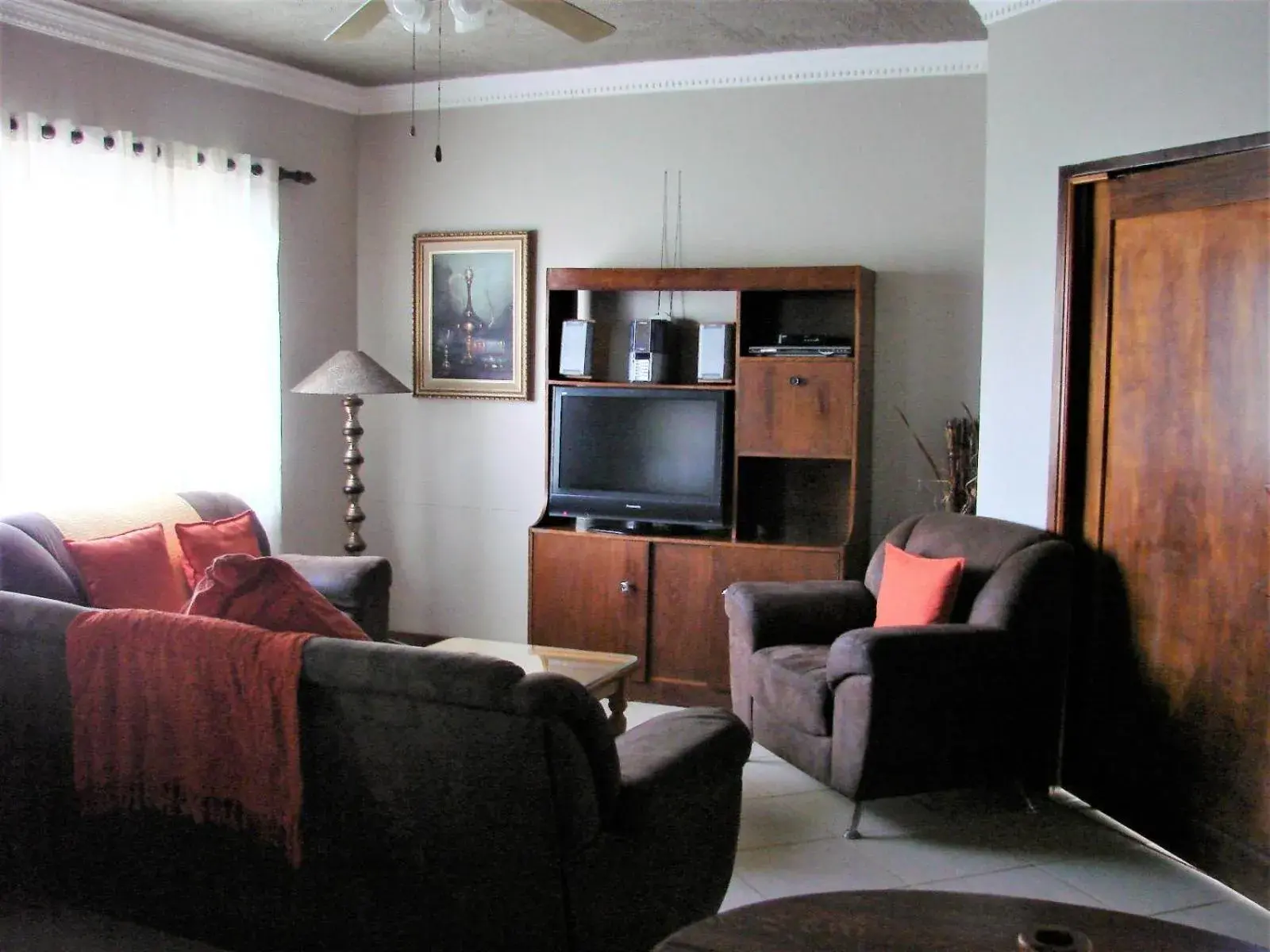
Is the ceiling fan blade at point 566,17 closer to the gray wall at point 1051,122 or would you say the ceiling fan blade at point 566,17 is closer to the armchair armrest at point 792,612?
the gray wall at point 1051,122

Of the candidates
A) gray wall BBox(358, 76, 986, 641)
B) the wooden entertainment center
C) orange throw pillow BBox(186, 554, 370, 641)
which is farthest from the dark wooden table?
gray wall BBox(358, 76, 986, 641)

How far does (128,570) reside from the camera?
155 inches

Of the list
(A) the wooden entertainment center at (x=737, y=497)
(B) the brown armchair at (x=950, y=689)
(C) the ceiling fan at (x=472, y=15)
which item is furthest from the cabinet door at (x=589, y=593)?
(C) the ceiling fan at (x=472, y=15)

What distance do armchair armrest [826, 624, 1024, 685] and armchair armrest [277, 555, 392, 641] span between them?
1.78m

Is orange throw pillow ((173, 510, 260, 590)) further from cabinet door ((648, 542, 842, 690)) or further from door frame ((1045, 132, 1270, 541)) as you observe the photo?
door frame ((1045, 132, 1270, 541))

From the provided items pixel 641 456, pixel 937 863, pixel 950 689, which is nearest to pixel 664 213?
pixel 641 456

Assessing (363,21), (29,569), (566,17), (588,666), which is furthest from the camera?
(588,666)

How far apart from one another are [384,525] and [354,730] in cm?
372

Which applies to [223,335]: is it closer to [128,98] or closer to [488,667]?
[128,98]

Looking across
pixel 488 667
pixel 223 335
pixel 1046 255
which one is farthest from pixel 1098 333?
pixel 223 335

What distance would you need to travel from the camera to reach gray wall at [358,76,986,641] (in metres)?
4.95

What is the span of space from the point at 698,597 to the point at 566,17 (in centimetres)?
244

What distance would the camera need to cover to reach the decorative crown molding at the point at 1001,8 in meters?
3.89

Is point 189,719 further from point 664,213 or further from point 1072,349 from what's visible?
point 664,213
